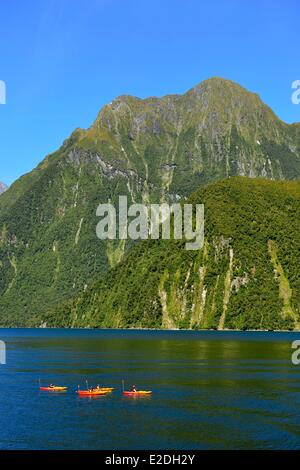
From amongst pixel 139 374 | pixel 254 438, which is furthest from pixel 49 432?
pixel 139 374

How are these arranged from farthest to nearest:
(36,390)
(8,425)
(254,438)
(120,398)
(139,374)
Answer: (139,374), (36,390), (120,398), (8,425), (254,438)

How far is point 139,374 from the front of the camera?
159250 mm

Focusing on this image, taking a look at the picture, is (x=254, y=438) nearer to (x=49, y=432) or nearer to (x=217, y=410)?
(x=217, y=410)

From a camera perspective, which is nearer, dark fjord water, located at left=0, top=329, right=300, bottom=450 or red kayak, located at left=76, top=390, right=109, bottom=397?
dark fjord water, located at left=0, top=329, right=300, bottom=450

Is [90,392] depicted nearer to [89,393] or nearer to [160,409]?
[89,393]

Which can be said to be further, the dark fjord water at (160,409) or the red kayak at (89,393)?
the red kayak at (89,393)

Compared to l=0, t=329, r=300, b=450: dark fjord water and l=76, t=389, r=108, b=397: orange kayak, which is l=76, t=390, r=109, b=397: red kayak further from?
l=0, t=329, r=300, b=450: dark fjord water

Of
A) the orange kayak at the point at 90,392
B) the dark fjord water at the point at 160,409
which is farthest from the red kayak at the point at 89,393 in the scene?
the dark fjord water at the point at 160,409

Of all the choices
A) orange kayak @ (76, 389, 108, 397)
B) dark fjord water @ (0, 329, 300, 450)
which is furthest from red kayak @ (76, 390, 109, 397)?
dark fjord water @ (0, 329, 300, 450)

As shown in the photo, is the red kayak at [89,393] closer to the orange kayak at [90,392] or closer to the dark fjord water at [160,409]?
the orange kayak at [90,392]

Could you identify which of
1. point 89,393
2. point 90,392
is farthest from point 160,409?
point 89,393

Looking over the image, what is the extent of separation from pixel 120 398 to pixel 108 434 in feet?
114

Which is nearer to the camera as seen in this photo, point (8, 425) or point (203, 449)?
point (203, 449)

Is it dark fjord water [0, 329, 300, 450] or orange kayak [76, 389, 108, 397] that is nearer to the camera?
dark fjord water [0, 329, 300, 450]
